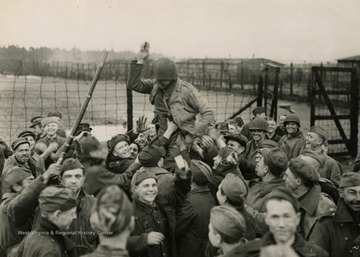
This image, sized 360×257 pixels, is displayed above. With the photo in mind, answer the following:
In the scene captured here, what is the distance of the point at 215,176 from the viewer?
5.13m

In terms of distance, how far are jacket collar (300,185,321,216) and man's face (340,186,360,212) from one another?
0.27 m

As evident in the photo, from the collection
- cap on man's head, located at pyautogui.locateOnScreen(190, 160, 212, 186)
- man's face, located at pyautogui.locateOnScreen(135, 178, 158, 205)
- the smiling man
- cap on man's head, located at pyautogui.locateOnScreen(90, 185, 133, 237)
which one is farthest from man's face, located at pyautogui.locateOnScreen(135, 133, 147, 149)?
cap on man's head, located at pyautogui.locateOnScreen(90, 185, 133, 237)

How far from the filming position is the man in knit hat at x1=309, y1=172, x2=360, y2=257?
3.86m

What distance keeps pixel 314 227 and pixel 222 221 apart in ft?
3.58

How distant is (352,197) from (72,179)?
250 cm

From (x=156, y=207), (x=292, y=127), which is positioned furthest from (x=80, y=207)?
(x=292, y=127)

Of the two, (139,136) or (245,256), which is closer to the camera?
(245,256)

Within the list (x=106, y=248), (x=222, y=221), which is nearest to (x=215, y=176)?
(x=222, y=221)

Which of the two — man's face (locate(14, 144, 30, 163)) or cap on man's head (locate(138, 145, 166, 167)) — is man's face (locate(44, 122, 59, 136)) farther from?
cap on man's head (locate(138, 145, 166, 167))

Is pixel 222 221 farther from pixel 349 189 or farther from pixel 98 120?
pixel 98 120

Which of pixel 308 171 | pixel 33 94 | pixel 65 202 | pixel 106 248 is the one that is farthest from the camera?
pixel 33 94

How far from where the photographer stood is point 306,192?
13.9ft

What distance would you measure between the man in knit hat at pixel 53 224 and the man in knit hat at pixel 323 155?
4.26 metres

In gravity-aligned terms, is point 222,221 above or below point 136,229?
above
